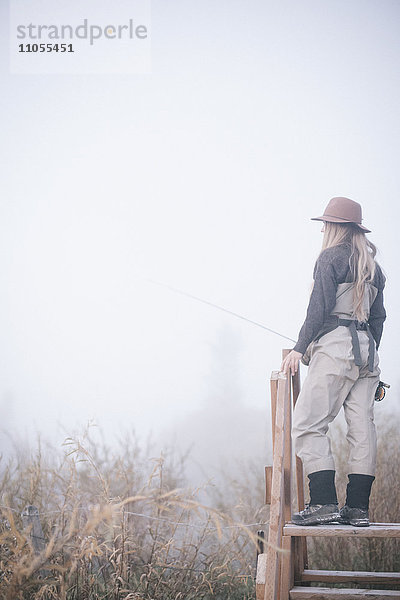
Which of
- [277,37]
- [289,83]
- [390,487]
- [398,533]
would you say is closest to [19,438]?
[390,487]

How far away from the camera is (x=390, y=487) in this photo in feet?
21.6

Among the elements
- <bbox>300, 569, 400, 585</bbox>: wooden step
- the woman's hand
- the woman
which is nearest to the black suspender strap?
the woman

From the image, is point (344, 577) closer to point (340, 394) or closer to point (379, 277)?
point (340, 394)

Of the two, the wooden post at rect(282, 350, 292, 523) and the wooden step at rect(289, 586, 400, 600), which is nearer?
the wooden step at rect(289, 586, 400, 600)

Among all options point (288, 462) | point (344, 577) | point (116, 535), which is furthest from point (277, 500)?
point (116, 535)

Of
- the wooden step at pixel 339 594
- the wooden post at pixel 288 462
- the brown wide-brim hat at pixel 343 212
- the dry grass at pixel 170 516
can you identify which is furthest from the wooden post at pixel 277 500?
the dry grass at pixel 170 516

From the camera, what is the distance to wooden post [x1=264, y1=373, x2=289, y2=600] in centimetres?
262

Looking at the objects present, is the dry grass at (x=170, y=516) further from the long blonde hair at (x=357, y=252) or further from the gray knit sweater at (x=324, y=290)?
the long blonde hair at (x=357, y=252)

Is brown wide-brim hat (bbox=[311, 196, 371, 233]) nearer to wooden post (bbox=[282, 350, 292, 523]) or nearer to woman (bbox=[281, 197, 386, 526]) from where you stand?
woman (bbox=[281, 197, 386, 526])

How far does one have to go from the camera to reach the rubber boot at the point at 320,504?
117 inches

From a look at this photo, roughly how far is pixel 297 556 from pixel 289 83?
39628mm

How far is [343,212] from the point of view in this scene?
3.37m

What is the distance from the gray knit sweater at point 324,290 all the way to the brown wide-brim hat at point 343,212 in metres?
0.14

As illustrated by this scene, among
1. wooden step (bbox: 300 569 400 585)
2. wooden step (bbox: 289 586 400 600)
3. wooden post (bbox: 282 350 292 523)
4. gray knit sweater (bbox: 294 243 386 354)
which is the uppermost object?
gray knit sweater (bbox: 294 243 386 354)
